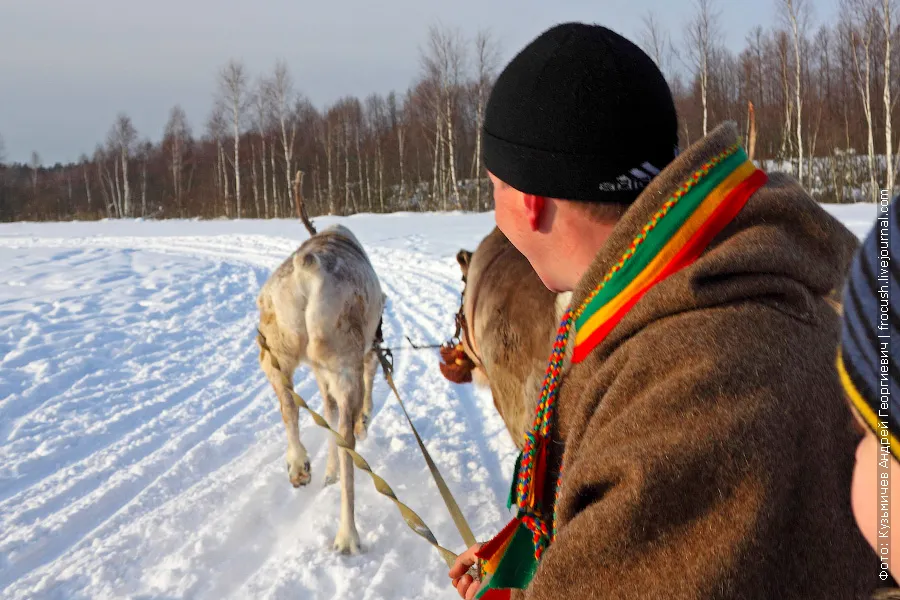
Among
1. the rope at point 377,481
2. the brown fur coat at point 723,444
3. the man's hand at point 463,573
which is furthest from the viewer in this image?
the rope at point 377,481

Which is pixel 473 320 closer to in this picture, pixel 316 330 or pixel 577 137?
pixel 316 330

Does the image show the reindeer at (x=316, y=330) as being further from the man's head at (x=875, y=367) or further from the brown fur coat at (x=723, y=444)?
the man's head at (x=875, y=367)

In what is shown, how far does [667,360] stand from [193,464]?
15.3 feet

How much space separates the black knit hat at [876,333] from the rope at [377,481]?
1.78 m

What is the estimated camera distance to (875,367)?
66 centimetres

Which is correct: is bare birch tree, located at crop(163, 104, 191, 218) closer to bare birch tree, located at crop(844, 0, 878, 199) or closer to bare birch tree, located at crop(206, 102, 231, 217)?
bare birch tree, located at crop(206, 102, 231, 217)

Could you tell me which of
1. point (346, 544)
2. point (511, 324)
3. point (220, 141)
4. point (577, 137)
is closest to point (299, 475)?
point (346, 544)

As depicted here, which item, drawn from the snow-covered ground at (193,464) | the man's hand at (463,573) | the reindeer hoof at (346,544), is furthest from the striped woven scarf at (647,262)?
the reindeer hoof at (346,544)

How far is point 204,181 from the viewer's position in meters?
54.2

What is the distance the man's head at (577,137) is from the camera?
120 centimetres

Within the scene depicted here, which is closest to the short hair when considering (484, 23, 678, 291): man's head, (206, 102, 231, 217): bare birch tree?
Result: (484, 23, 678, 291): man's head

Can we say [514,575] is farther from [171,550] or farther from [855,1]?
[855,1]

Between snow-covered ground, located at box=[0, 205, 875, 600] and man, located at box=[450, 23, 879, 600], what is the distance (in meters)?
2.70

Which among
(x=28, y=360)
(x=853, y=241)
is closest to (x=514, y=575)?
(x=853, y=241)
